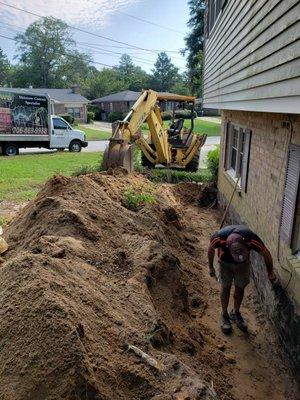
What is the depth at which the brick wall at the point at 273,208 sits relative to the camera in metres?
4.70

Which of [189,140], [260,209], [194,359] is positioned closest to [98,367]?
[194,359]

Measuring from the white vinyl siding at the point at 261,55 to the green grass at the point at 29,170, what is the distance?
24.7 feet

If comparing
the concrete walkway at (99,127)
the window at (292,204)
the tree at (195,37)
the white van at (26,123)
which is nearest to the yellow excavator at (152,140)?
the window at (292,204)

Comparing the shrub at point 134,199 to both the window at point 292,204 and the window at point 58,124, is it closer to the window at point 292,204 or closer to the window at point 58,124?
the window at point 292,204

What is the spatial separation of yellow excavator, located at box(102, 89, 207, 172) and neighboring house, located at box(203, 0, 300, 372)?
11.9 feet

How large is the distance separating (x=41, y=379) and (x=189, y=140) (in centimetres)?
1487

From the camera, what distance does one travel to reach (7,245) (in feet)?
20.7

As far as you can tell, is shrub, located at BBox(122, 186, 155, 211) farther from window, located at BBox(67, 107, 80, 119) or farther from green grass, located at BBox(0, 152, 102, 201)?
window, located at BBox(67, 107, 80, 119)

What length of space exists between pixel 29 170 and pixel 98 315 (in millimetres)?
13915

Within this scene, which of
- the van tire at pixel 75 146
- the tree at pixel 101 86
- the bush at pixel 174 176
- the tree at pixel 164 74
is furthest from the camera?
the tree at pixel 164 74

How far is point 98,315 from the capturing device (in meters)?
3.74

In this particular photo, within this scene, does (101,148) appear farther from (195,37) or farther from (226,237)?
(195,37)

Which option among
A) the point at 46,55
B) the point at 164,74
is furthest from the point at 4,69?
the point at 164,74

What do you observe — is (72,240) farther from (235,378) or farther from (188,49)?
(188,49)
